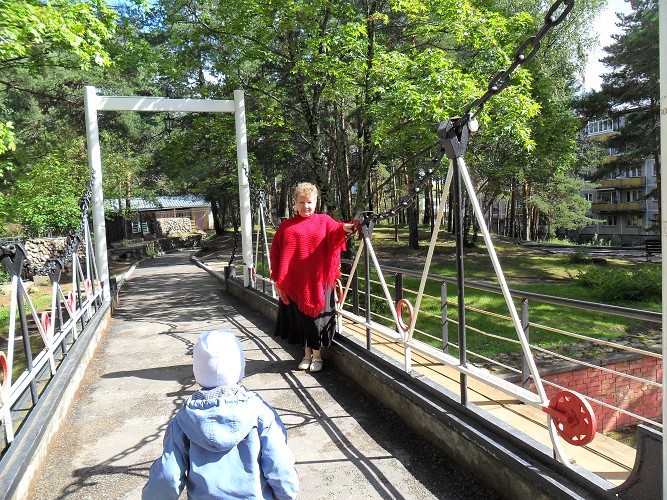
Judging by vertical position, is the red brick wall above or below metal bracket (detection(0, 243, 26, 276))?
below

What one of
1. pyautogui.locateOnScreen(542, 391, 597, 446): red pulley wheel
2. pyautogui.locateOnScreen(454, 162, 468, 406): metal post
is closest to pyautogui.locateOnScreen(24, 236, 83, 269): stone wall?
pyautogui.locateOnScreen(454, 162, 468, 406): metal post

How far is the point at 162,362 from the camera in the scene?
5902mm

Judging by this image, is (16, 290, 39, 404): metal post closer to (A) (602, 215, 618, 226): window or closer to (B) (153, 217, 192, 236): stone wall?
(B) (153, 217, 192, 236): stone wall

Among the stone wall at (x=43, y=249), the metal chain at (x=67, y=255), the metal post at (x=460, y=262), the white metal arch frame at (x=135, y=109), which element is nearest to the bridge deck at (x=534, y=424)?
the metal post at (x=460, y=262)

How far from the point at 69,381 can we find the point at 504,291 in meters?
3.69

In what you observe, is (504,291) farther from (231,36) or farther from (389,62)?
(231,36)

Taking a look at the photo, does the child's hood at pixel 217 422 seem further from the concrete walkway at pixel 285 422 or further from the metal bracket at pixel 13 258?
the metal bracket at pixel 13 258

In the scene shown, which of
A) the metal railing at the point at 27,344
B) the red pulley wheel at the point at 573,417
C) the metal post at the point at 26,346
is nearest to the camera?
the red pulley wheel at the point at 573,417

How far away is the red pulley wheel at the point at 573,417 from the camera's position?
2.20 metres

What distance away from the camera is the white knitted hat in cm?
196

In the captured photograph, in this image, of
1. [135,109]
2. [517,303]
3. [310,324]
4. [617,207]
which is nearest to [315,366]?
[310,324]

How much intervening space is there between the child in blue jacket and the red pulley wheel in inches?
47.0

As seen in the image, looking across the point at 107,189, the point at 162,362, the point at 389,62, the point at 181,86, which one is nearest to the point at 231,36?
the point at 389,62

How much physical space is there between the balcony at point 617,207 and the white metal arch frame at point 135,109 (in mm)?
44853
